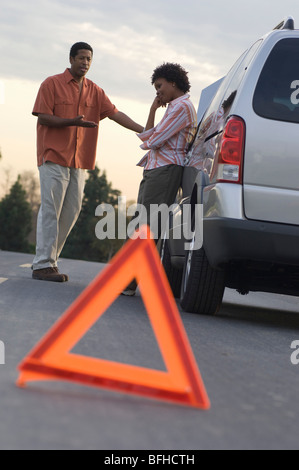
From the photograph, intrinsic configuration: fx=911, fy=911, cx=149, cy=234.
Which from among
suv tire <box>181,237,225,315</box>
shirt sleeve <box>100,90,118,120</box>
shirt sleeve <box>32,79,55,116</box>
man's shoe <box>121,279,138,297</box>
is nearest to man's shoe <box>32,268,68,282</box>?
man's shoe <box>121,279,138,297</box>

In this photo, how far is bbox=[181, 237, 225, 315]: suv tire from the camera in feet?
22.0

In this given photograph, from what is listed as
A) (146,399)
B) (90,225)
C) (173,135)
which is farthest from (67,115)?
(90,225)

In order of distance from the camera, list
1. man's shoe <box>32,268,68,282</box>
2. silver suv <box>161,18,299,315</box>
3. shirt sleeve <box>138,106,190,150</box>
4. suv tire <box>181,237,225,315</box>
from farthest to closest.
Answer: man's shoe <box>32,268,68,282</box>, shirt sleeve <box>138,106,190,150</box>, suv tire <box>181,237,225,315</box>, silver suv <box>161,18,299,315</box>

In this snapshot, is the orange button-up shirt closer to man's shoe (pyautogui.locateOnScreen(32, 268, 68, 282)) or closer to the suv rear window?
man's shoe (pyautogui.locateOnScreen(32, 268, 68, 282))

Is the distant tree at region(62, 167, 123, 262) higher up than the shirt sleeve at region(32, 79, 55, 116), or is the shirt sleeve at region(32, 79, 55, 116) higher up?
the shirt sleeve at region(32, 79, 55, 116)

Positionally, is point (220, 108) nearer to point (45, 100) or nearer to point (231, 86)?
point (231, 86)

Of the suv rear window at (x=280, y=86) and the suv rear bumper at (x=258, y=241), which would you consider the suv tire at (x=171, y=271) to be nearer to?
the suv rear bumper at (x=258, y=241)

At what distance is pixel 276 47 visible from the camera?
20.7 feet

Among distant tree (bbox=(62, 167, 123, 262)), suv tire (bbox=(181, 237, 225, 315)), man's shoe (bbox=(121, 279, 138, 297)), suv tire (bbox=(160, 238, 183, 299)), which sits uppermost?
suv tire (bbox=(181, 237, 225, 315))

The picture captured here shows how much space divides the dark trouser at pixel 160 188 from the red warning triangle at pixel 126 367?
15.4ft

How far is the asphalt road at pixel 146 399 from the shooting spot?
2.90 m

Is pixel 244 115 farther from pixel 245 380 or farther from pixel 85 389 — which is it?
pixel 85 389

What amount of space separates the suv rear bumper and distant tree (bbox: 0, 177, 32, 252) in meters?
91.0
